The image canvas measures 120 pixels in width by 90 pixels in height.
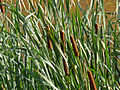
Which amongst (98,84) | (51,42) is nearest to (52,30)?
(51,42)

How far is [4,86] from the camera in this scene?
1.60 meters

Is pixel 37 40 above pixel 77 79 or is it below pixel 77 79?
above

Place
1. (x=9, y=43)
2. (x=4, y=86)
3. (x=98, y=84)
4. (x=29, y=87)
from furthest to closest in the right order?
1. (x=9, y=43)
2. (x=4, y=86)
3. (x=29, y=87)
4. (x=98, y=84)

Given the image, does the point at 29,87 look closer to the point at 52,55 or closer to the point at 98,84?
the point at 52,55

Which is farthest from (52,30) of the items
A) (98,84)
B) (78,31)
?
(98,84)

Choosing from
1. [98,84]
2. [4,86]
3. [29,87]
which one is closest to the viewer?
[98,84]

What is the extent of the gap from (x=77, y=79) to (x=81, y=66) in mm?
67

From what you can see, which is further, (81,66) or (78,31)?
(78,31)

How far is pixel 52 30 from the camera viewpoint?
53.6 inches

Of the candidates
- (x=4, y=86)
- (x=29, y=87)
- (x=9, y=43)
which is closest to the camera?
(x=29, y=87)

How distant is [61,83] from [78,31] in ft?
1.04

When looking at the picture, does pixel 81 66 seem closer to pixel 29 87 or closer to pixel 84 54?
pixel 84 54

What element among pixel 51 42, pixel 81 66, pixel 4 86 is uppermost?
pixel 51 42

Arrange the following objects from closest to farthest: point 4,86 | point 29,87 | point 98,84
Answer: point 98,84
point 29,87
point 4,86
